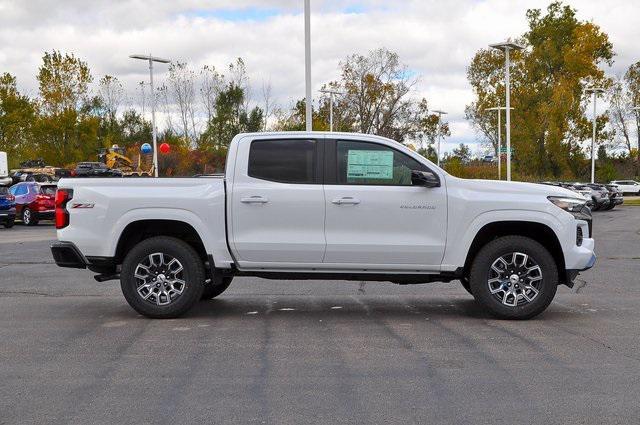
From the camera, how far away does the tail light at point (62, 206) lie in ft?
29.4

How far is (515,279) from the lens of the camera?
8695 mm

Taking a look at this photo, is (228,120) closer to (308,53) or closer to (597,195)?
(597,195)

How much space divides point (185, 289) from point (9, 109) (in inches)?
1881

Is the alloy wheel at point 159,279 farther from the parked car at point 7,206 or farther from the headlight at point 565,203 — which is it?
the parked car at point 7,206

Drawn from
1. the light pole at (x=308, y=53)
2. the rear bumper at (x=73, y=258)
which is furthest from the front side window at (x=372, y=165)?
the light pole at (x=308, y=53)

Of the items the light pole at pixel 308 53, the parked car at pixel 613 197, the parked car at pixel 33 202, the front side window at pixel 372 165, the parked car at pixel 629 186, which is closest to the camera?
the front side window at pixel 372 165

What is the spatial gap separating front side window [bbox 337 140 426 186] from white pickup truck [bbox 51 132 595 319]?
10 millimetres

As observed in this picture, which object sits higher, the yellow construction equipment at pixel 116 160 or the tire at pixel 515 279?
the yellow construction equipment at pixel 116 160

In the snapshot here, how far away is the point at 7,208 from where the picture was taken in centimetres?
2828

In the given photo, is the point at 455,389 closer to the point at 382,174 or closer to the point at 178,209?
the point at 382,174

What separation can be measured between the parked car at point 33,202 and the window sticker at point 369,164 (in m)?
24.2

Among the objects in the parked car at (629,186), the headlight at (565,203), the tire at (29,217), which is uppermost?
the headlight at (565,203)

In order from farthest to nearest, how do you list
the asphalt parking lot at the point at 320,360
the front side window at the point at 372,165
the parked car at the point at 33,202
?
the parked car at the point at 33,202
the front side window at the point at 372,165
the asphalt parking lot at the point at 320,360

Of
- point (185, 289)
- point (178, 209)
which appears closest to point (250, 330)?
point (185, 289)
